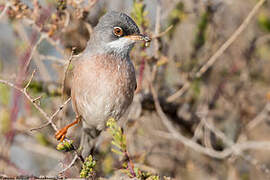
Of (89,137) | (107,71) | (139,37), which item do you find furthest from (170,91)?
(139,37)

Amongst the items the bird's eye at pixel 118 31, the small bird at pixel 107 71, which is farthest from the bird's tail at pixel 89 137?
the bird's eye at pixel 118 31

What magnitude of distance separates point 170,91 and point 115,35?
1866 mm

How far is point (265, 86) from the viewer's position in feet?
21.3

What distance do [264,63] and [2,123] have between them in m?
4.35

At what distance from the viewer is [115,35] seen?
4309mm

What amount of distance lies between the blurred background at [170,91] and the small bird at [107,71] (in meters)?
0.27

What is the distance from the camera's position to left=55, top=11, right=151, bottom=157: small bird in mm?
4246

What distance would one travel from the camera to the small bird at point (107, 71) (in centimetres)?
425

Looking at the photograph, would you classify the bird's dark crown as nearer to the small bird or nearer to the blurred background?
the small bird

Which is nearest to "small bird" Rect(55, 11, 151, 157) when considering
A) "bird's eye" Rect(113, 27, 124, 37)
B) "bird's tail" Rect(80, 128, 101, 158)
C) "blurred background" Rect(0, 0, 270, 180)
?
"bird's eye" Rect(113, 27, 124, 37)

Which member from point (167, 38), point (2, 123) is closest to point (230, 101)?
point (167, 38)

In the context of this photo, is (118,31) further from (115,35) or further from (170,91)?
(170,91)

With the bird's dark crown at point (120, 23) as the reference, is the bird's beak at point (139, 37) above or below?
below

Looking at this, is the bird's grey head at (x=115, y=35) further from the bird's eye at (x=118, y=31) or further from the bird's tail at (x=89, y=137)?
the bird's tail at (x=89, y=137)
